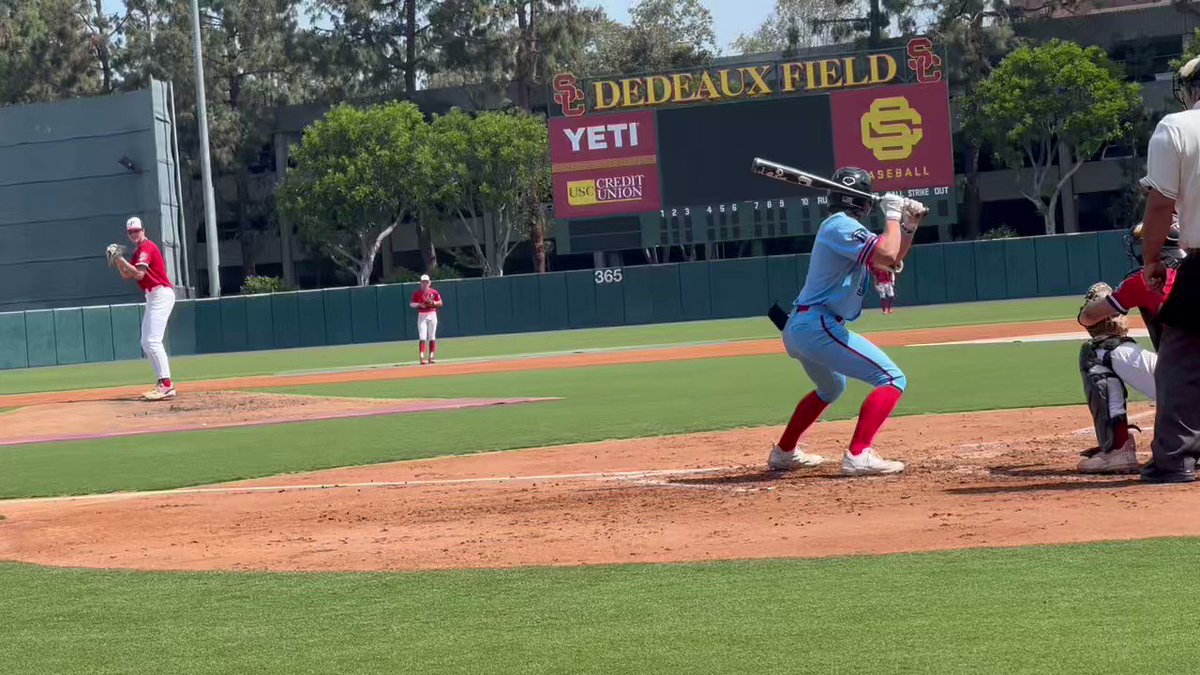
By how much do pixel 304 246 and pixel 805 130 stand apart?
1344 inches

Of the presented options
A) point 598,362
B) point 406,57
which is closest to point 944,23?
point 406,57

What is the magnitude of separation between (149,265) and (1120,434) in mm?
11989

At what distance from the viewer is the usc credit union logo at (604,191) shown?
127 feet

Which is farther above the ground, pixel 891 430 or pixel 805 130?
pixel 805 130

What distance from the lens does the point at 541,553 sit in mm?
6801

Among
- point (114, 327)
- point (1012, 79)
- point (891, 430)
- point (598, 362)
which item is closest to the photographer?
point (891, 430)

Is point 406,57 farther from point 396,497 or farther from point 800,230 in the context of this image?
point 396,497

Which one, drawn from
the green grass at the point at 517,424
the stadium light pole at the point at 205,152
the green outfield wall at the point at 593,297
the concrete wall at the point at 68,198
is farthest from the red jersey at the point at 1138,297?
the concrete wall at the point at 68,198

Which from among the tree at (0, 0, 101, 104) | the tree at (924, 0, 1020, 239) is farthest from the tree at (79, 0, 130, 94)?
the tree at (924, 0, 1020, 239)

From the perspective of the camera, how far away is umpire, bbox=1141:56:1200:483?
7.01 metres

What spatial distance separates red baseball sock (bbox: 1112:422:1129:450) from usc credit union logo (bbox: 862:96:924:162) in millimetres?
30362

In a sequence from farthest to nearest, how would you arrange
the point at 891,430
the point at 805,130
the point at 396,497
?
the point at 805,130, the point at 891,430, the point at 396,497

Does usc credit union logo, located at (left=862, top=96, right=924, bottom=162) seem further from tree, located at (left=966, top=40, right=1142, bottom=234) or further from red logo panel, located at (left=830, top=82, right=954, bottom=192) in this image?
tree, located at (left=966, top=40, right=1142, bottom=234)

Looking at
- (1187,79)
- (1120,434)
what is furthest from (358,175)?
(1187,79)
